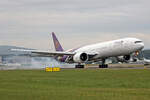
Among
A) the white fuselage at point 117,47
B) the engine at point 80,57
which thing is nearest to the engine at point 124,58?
the white fuselage at point 117,47

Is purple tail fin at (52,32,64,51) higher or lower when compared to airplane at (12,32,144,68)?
higher

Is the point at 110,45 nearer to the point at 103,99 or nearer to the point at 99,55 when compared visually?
the point at 99,55

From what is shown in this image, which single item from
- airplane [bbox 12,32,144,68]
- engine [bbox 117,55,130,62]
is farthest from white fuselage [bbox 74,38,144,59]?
engine [bbox 117,55,130,62]

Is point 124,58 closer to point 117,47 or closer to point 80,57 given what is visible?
point 117,47

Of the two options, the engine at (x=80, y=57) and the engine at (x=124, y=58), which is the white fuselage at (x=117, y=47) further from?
the engine at (x=124, y=58)

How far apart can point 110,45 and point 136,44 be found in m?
5.07

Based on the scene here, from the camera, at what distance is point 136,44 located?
6712 centimetres

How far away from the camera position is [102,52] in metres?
71.8

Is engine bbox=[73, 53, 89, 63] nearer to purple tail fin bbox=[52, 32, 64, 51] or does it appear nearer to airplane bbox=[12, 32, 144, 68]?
airplane bbox=[12, 32, 144, 68]

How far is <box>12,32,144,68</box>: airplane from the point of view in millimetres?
67494

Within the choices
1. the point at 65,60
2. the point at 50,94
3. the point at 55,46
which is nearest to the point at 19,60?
the point at 55,46

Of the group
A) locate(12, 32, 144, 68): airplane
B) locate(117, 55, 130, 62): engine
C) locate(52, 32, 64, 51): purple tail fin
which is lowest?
locate(117, 55, 130, 62): engine

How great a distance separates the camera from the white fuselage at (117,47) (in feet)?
221

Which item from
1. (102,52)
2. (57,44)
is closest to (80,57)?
(102,52)
